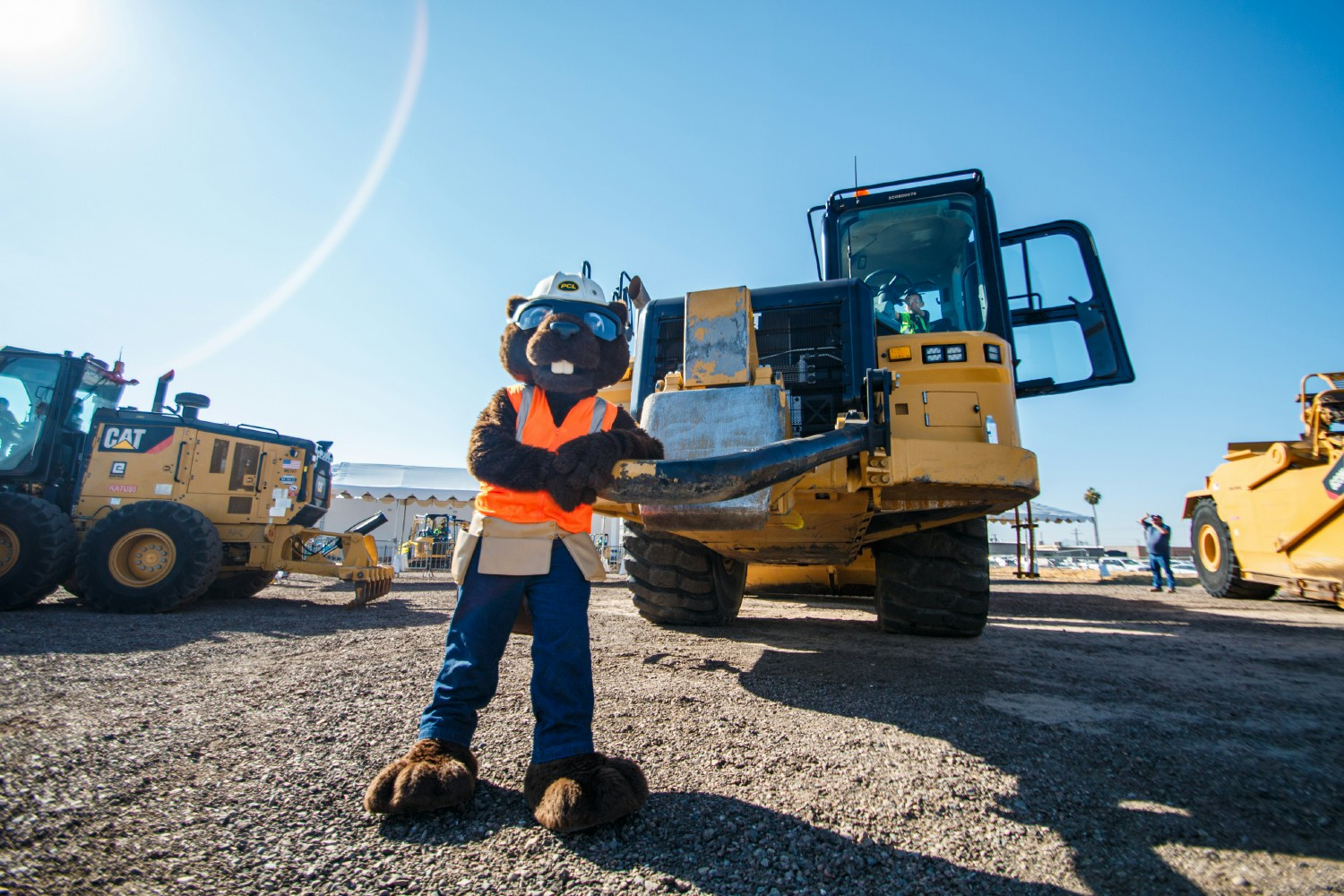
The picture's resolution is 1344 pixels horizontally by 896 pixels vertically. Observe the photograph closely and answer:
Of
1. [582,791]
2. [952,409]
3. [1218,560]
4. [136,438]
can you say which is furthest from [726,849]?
[1218,560]

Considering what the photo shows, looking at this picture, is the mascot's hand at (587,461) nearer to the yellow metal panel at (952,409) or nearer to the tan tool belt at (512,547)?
the tan tool belt at (512,547)

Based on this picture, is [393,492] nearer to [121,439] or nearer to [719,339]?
[121,439]

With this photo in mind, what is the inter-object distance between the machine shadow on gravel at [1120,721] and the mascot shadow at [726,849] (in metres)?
0.37

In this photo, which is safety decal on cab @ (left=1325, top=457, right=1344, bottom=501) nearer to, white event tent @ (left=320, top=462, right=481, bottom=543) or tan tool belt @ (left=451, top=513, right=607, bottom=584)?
tan tool belt @ (left=451, top=513, right=607, bottom=584)

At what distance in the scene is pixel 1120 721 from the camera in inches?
95.7

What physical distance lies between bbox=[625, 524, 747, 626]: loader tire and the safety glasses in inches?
90.0

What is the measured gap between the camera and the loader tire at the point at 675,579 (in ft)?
14.7

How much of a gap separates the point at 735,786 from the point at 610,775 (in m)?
0.42

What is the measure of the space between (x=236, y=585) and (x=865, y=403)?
344 inches

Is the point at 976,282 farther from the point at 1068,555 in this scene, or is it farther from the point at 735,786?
the point at 1068,555

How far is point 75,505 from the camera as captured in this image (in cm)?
712

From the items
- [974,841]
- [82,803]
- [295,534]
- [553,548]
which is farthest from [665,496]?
[295,534]

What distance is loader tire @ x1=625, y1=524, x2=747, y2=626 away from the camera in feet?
14.7

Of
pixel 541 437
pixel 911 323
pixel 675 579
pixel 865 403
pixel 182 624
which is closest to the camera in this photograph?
pixel 541 437
